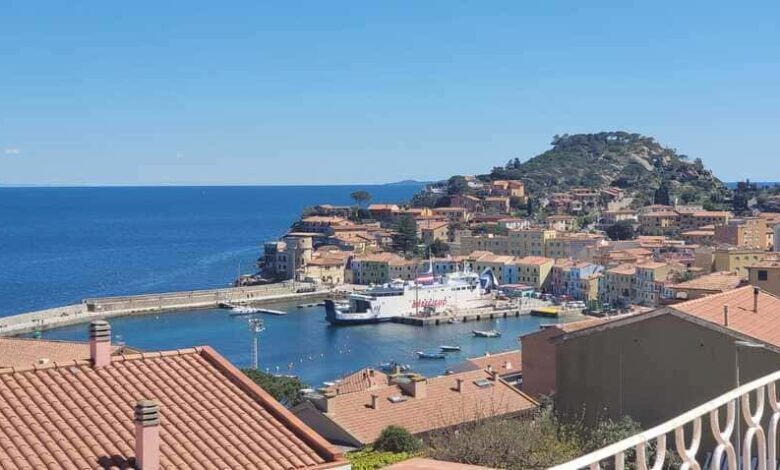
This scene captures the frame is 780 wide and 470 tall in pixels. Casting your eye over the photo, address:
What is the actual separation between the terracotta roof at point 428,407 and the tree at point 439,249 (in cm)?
4648

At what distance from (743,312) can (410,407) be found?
5.28m

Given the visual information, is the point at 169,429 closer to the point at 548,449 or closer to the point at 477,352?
the point at 548,449

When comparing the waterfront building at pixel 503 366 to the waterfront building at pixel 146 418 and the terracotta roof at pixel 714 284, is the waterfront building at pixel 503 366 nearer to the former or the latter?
the terracotta roof at pixel 714 284

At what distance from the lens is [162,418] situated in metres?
5.53

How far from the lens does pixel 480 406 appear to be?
43.2 ft

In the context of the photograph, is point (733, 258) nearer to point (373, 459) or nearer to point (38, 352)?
point (38, 352)

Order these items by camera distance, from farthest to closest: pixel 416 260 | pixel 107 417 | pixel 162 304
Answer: pixel 416 260
pixel 162 304
pixel 107 417

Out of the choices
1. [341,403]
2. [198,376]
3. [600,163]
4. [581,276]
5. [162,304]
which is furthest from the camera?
[600,163]

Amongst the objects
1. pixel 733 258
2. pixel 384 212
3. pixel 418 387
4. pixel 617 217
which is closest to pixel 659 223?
pixel 617 217

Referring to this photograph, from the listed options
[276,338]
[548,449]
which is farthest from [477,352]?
[548,449]

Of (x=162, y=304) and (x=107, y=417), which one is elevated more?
(x=107, y=417)

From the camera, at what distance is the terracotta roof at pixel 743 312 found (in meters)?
8.35

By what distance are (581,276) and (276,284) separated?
1688 cm

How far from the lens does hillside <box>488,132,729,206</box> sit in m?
94.2
